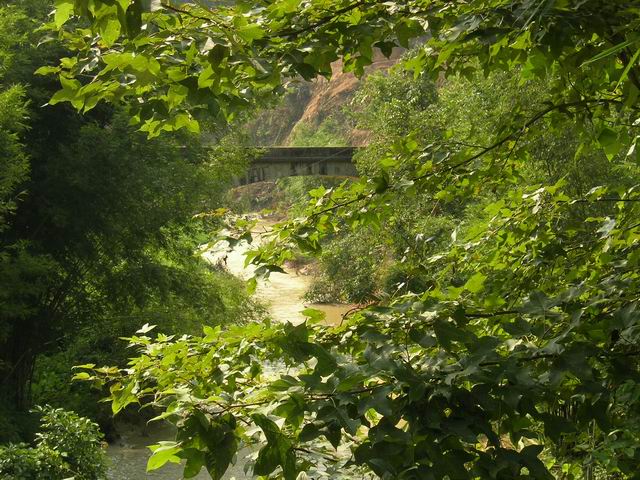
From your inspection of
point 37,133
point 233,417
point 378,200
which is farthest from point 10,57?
point 233,417

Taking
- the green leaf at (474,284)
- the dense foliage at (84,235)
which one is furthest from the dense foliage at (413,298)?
the dense foliage at (84,235)

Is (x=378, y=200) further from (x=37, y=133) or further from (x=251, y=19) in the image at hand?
(x=37, y=133)

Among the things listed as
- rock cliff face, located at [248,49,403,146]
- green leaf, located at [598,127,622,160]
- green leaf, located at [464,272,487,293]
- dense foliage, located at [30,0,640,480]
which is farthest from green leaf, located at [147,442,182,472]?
rock cliff face, located at [248,49,403,146]

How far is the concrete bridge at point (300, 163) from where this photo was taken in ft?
83.9

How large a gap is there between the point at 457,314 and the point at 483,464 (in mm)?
436

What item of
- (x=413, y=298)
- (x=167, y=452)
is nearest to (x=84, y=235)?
(x=413, y=298)

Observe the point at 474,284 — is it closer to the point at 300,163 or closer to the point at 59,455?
the point at 59,455

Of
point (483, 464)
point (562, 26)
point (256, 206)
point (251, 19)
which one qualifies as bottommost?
point (256, 206)

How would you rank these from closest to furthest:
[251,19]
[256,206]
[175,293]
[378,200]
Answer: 1. [251,19]
2. [378,200]
3. [175,293]
4. [256,206]

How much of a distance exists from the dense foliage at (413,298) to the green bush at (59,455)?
5423 millimetres

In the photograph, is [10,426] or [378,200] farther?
[10,426]

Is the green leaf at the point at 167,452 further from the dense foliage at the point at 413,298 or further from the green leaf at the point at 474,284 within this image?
the green leaf at the point at 474,284

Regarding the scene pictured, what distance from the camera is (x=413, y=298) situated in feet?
8.54

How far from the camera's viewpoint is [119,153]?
12.6m
